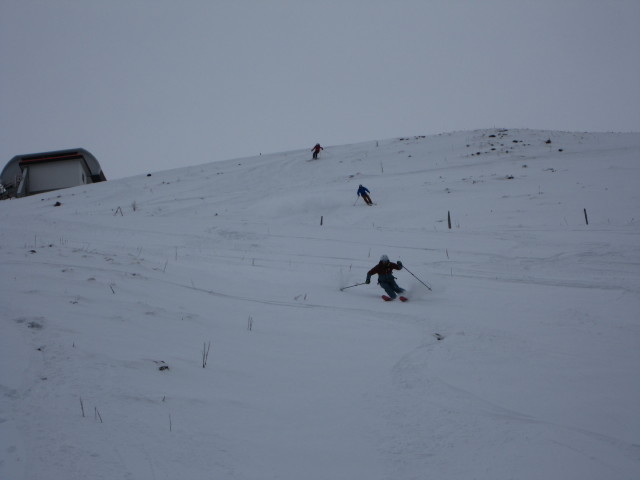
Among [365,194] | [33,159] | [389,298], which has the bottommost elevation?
[389,298]

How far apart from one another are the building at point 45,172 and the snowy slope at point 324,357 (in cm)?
2380

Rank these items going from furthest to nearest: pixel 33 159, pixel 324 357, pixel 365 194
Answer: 1. pixel 33 159
2. pixel 365 194
3. pixel 324 357

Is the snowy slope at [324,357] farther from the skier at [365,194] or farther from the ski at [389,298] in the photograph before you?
the skier at [365,194]

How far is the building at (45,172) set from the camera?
34000mm

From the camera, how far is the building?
34000 millimetres

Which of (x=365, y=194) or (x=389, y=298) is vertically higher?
(x=365, y=194)

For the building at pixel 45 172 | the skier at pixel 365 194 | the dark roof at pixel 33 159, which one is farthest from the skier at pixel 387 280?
the dark roof at pixel 33 159

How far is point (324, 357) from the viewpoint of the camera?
5.21m

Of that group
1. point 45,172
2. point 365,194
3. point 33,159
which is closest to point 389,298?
point 365,194

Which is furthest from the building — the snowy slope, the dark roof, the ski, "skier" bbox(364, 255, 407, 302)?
the ski

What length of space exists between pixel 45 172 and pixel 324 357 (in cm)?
3802

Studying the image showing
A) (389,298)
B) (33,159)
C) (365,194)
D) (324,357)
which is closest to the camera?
(324,357)

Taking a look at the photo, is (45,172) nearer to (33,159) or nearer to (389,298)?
(33,159)

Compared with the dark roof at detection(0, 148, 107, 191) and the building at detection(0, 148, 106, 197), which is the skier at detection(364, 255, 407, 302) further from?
the dark roof at detection(0, 148, 107, 191)
